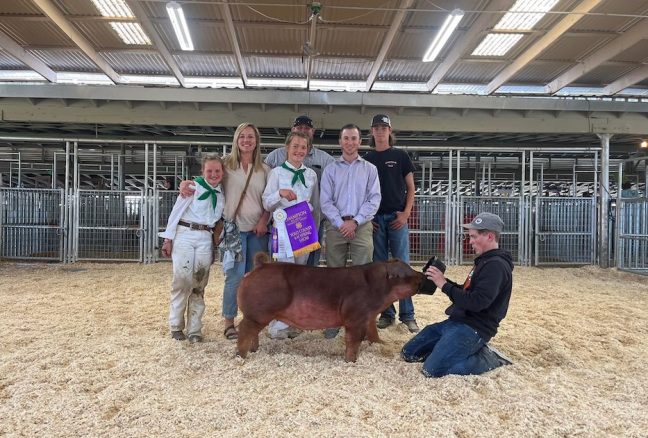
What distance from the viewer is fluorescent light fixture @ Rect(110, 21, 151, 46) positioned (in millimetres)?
7449

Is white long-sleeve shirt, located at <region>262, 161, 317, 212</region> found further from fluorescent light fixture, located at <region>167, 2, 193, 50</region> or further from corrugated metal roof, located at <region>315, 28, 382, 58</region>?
corrugated metal roof, located at <region>315, 28, 382, 58</region>

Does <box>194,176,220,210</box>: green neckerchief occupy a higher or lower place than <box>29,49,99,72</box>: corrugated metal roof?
lower

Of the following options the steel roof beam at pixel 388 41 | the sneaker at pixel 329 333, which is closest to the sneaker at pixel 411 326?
the sneaker at pixel 329 333

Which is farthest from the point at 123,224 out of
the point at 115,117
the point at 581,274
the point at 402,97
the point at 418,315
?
the point at 581,274

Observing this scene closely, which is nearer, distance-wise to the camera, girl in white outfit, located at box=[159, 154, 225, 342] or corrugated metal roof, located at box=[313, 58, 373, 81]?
girl in white outfit, located at box=[159, 154, 225, 342]

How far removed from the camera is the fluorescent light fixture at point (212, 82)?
998cm

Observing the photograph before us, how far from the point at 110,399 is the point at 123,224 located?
8.87m

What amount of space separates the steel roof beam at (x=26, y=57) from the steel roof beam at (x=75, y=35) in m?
1.16

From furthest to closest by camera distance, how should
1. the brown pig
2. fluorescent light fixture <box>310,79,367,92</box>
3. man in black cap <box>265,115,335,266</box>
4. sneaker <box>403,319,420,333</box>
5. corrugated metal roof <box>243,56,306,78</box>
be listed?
fluorescent light fixture <box>310,79,367,92</box> → corrugated metal roof <box>243,56,306,78</box> → sneaker <box>403,319,420,333</box> → man in black cap <box>265,115,335,266</box> → the brown pig

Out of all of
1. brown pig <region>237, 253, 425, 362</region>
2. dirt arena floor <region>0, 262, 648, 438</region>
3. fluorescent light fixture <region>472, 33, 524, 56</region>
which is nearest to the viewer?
dirt arena floor <region>0, 262, 648, 438</region>

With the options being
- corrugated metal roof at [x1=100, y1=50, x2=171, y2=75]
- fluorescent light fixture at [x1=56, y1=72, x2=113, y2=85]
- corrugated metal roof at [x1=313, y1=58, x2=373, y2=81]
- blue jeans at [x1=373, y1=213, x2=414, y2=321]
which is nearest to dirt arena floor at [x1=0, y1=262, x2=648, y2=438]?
blue jeans at [x1=373, y1=213, x2=414, y2=321]

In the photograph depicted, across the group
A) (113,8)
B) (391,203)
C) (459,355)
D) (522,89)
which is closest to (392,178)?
(391,203)

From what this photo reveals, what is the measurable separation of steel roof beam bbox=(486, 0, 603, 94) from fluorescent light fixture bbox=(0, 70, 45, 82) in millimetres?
9902

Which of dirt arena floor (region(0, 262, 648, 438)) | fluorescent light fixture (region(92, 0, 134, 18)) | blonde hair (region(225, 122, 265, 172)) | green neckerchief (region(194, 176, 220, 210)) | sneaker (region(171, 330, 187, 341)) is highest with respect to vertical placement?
fluorescent light fixture (region(92, 0, 134, 18))
